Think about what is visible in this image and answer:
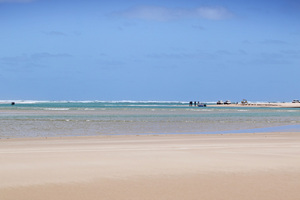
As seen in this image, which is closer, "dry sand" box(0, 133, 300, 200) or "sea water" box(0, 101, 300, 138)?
"dry sand" box(0, 133, 300, 200)

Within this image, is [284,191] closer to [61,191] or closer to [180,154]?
[61,191]

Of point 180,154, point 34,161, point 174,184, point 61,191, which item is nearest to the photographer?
point 61,191

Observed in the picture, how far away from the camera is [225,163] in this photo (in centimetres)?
1075

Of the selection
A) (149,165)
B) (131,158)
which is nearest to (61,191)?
(149,165)

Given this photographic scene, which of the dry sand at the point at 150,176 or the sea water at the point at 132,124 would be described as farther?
the sea water at the point at 132,124

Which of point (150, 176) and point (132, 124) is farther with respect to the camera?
point (132, 124)

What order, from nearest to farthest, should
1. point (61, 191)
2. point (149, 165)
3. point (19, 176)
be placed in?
point (61, 191), point (19, 176), point (149, 165)

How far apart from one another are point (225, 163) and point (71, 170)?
4139 mm

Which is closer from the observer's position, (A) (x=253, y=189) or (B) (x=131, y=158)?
(A) (x=253, y=189)

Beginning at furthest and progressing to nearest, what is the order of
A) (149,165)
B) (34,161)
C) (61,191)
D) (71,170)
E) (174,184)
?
(34,161)
(149,165)
(71,170)
(174,184)
(61,191)

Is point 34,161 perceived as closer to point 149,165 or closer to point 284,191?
point 149,165

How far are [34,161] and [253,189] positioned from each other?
20.6 feet

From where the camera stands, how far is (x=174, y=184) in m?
8.27

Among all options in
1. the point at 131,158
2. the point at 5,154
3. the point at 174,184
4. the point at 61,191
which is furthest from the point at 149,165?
the point at 5,154
